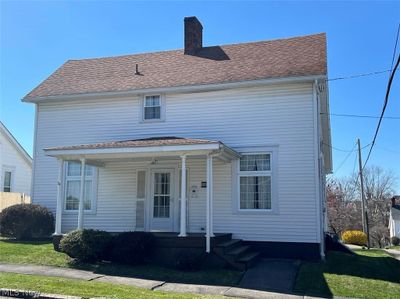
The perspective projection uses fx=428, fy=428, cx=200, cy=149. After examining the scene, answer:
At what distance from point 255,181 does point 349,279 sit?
15.3 feet

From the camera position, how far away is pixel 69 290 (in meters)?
8.58

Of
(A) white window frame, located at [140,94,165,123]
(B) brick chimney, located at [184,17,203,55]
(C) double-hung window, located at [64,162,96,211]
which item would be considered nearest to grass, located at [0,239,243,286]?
(C) double-hung window, located at [64,162,96,211]

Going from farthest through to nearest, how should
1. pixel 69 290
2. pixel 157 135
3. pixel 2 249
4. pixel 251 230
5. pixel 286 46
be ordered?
1. pixel 286 46
2. pixel 157 135
3. pixel 251 230
4. pixel 2 249
5. pixel 69 290

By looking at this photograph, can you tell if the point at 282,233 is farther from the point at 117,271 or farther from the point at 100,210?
the point at 100,210

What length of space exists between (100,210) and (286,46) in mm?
9570

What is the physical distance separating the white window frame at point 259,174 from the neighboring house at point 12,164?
1657cm

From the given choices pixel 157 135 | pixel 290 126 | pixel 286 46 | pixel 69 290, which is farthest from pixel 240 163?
pixel 69 290

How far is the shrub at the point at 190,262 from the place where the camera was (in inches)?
443

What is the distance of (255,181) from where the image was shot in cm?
1430

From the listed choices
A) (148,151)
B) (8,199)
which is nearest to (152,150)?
(148,151)

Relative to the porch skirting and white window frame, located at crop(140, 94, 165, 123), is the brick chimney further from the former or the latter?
the porch skirting

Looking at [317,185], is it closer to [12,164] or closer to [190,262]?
[190,262]

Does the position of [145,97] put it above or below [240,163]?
above

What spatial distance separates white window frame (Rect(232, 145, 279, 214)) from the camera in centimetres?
1391
